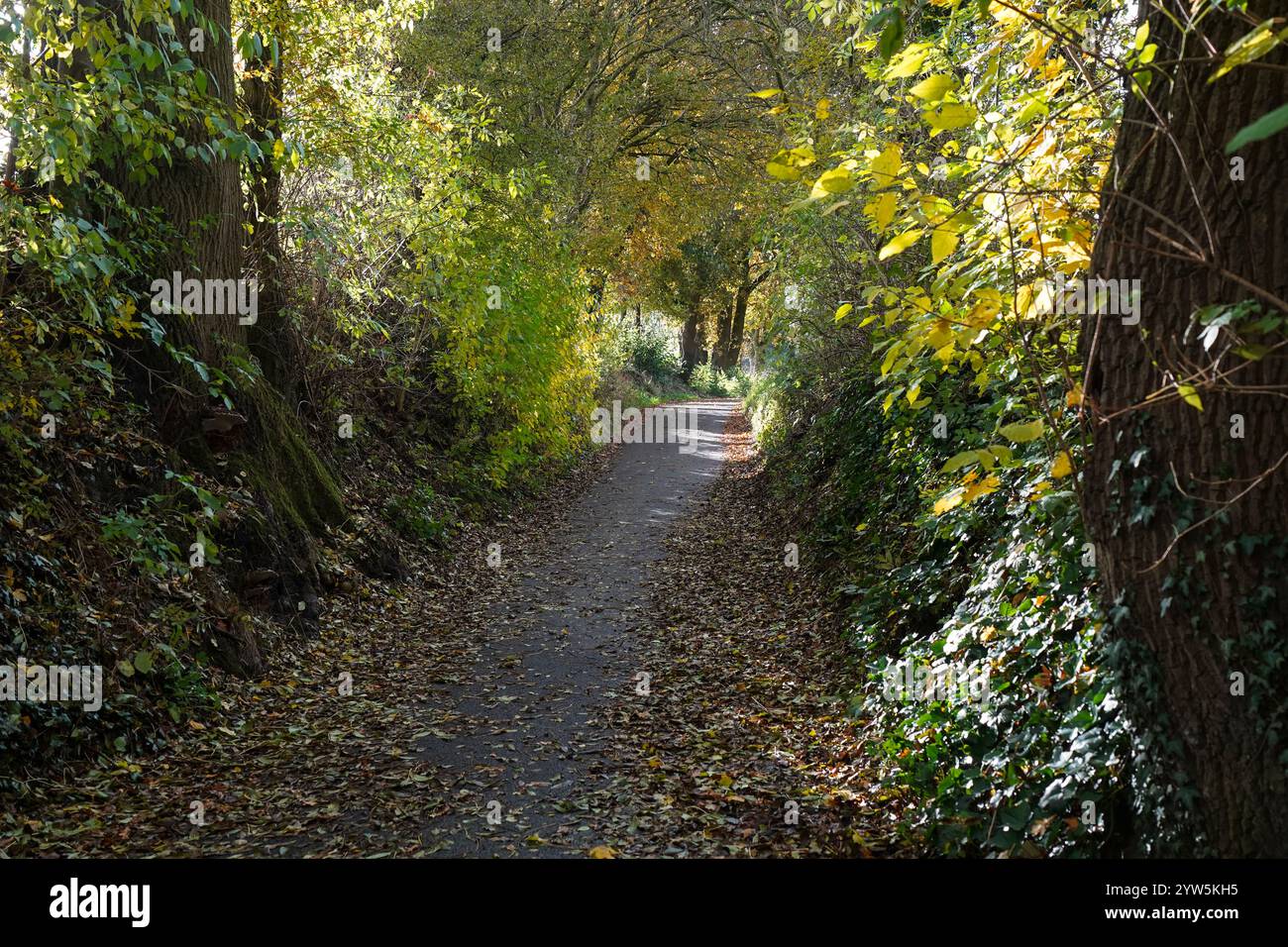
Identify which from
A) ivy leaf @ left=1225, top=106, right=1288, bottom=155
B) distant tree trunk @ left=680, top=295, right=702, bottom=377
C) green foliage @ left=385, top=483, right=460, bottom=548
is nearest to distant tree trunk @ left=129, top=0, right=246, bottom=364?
green foliage @ left=385, top=483, right=460, bottom=548

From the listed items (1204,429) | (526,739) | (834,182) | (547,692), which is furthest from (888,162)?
(547,692)

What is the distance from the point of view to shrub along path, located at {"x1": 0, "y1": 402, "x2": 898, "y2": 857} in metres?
4.71

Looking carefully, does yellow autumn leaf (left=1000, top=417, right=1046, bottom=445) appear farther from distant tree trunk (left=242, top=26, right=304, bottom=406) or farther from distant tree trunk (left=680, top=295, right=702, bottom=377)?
distant tree trunk (left=680, top=295, right=702, bottom=377)

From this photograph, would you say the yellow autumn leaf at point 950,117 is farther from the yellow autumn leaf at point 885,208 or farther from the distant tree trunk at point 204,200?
the distant tree trunk at point 204,200

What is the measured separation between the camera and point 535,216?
49.0ft

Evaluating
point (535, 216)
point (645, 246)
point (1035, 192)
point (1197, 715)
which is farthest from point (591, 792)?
point (645, 246)

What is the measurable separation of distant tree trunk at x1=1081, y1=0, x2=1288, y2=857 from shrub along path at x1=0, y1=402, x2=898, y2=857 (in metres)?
1.78

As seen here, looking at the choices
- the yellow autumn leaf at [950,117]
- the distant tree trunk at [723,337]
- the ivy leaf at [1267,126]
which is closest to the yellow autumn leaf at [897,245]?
the yellow autumn leaf at [950,117]

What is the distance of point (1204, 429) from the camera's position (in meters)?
3.25

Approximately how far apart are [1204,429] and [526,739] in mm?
4340

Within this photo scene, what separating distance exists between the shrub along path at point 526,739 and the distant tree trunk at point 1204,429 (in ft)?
5.84

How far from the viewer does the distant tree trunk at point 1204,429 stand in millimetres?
3076

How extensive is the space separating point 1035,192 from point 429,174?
30.0 ft

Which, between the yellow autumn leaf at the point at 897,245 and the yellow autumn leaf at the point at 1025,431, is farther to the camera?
the yellow autumn leaf at the point at 1025,431
